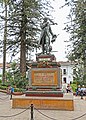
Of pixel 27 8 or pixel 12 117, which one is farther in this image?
pixel 27 8

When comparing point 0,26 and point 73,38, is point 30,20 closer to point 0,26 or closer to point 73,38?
point 0,26

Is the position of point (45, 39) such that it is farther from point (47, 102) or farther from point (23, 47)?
point (23, 47)

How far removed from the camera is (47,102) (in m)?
12.3

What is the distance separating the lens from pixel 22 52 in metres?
28.8

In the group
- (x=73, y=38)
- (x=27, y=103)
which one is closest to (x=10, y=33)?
(x=73, y=38)

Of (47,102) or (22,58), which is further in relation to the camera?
(22,58)

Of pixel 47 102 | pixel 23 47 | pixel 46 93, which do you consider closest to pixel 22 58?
pixel 23 47

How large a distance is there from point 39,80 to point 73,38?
13.7 m

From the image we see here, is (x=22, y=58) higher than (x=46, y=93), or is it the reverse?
(x=22, y=58)

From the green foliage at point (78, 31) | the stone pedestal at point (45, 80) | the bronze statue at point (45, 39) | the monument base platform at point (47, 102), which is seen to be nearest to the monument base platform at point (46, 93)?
the stone pedestal at point (45, 80)

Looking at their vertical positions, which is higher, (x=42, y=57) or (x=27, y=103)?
(x=42, y=57)

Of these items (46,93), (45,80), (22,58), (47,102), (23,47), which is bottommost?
(47,102)

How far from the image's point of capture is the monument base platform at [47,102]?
12.1 meters

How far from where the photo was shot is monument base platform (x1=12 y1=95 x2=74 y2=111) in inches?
477
